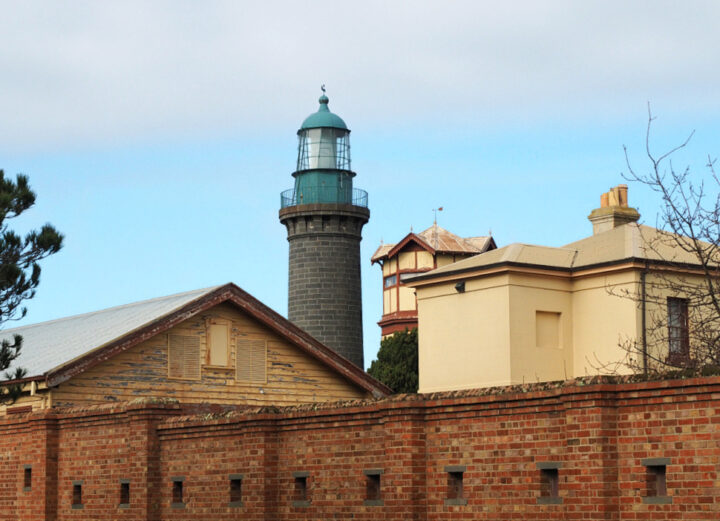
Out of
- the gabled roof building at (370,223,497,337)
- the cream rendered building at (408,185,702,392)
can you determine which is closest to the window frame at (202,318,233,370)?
the cream rendered building at (408,185,702,392)

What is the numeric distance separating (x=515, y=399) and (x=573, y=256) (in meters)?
17.4

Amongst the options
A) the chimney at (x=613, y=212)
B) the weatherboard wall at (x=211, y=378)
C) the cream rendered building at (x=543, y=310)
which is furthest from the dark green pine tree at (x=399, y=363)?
the weatherboard wall at (x=211, y=378)

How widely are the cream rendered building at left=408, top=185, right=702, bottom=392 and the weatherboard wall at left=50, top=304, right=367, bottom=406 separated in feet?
9.83

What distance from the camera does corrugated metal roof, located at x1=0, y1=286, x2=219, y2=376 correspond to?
26.8 m

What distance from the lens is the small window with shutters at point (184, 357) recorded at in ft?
89.9

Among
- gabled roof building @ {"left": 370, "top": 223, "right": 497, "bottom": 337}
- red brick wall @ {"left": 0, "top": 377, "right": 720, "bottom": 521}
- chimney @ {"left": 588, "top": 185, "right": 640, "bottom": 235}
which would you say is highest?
gabled roof building @ {"left": 370, "top": 223, "right": 497, "bottom": 337}

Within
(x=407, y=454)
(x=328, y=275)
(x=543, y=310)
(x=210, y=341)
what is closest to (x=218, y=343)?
(x=210, y=341)

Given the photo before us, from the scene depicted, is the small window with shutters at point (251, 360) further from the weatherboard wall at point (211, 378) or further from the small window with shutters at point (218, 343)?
the small window with shutters at point (218, 343)

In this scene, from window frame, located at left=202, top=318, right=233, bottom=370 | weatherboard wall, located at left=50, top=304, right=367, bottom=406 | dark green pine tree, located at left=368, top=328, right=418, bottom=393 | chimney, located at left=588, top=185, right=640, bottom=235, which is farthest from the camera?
dark green pine tree, located at left=368, top=328, right=418, bottom=393

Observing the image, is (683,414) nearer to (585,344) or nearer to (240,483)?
(240,483)

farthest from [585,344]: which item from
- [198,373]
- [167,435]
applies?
[167,435]

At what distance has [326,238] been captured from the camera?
51594 mm

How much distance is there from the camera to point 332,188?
51906 millimetres

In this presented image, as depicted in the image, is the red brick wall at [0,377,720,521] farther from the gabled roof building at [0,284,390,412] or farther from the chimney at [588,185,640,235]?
the chimney at [588,185,640,235]
